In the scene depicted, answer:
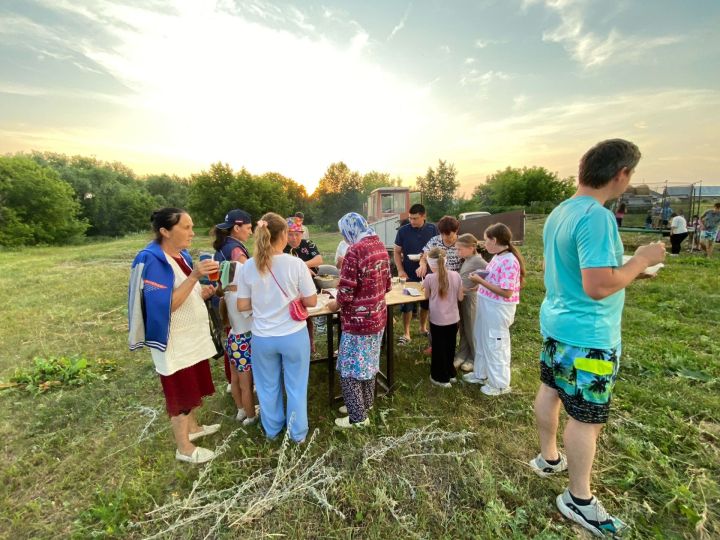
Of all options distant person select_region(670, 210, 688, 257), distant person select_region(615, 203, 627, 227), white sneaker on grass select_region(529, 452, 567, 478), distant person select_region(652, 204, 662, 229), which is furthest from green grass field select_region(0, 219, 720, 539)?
distant person select_region(615, 203, 627, 227)

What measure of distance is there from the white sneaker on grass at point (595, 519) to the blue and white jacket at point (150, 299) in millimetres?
2786

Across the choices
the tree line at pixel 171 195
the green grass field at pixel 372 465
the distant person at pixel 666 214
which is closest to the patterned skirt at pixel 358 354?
the green grass field at pixel 372 465

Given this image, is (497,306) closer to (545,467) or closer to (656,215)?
(545,467)

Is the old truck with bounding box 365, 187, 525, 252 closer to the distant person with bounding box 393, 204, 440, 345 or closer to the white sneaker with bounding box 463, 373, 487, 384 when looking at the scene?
the distant person with bounding box 393, 204, 440, 345

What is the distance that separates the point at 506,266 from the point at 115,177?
170 feet

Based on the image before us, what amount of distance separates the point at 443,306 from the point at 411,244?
1507 mm

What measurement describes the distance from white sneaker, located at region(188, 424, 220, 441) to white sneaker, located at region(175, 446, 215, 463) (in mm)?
234

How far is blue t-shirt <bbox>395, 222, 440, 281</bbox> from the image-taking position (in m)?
4.60

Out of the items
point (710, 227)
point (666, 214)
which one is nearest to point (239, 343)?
point (710, 227)

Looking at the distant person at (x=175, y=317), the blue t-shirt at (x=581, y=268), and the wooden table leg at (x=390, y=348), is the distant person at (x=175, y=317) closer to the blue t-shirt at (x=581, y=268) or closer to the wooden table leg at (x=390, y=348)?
the wooden table leg at (x=390, y=348)

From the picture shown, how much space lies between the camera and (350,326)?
8.41 feet

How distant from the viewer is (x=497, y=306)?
10.4ft

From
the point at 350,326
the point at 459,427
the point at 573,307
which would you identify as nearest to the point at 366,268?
the point at 350,326

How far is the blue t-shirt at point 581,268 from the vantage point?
5.15ft
